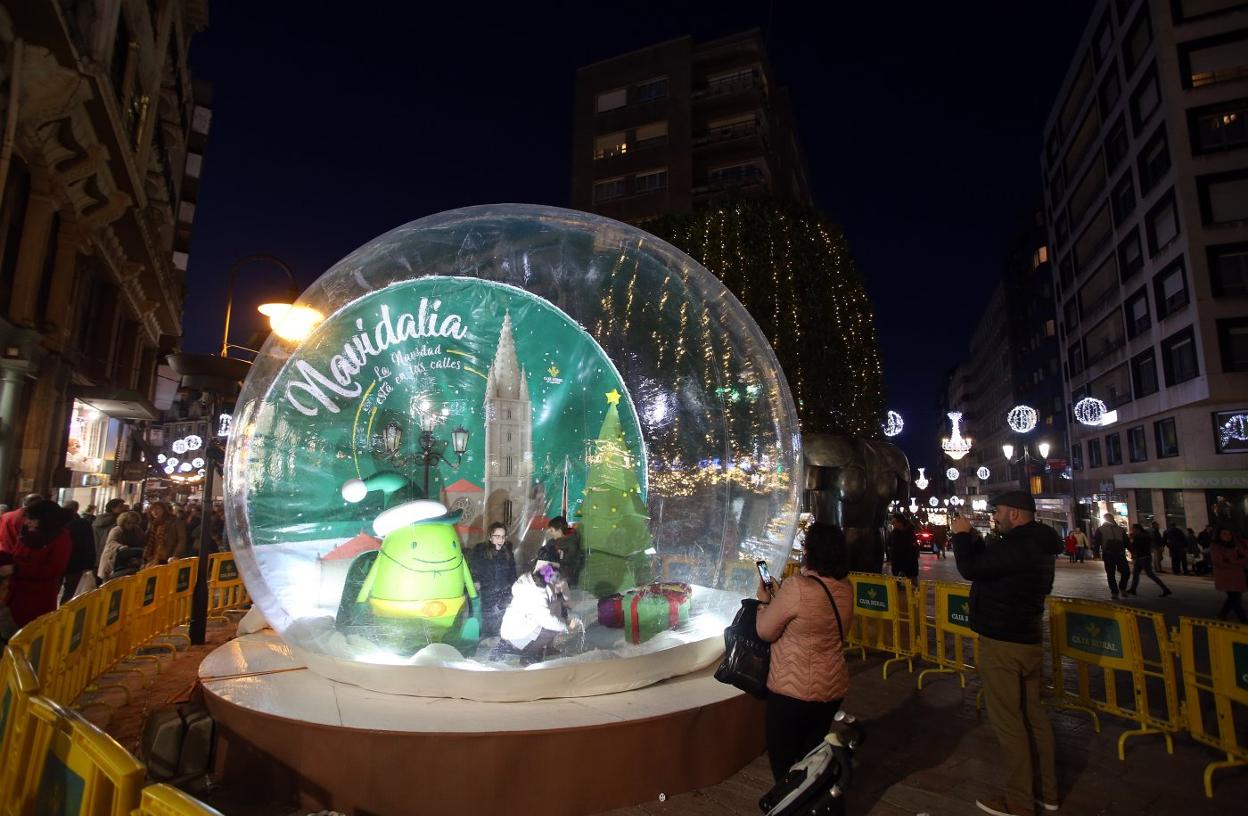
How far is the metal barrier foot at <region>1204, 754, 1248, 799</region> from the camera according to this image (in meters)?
4.53

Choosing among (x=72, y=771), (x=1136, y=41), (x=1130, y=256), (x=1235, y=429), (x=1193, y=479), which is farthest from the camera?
(x=1130, y=256)

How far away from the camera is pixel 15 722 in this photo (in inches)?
123

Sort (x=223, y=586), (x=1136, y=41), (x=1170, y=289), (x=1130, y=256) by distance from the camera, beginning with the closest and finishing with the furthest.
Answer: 1. (x=223, y=586)
2. (x=1170, y=289)
3. (x=1136, y=41)
4. (x=1130, y=256)

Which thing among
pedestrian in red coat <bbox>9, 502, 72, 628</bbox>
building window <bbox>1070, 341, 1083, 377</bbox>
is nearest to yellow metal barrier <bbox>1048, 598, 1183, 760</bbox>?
pedestrian in red coat <bbox>9, 502, 72, 628</bbox>

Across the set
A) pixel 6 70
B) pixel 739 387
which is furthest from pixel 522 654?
pixel 6 70

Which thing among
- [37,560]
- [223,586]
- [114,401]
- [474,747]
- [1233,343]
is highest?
[1233,343]

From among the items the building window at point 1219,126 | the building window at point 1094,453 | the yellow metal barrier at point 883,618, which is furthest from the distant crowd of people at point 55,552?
the building window at point 1094,453

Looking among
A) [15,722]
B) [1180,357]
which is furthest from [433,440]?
[1180,357]

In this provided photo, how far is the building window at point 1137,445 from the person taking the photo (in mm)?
30469

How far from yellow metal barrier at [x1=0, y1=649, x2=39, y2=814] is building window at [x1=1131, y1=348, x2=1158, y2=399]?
36872 mm

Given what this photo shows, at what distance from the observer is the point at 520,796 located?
12.6ft

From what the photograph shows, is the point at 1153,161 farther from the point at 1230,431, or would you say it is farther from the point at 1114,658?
the point at 1114,658

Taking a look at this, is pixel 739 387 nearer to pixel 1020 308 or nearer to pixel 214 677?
pixel 214 677

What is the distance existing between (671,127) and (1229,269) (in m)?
24.9
